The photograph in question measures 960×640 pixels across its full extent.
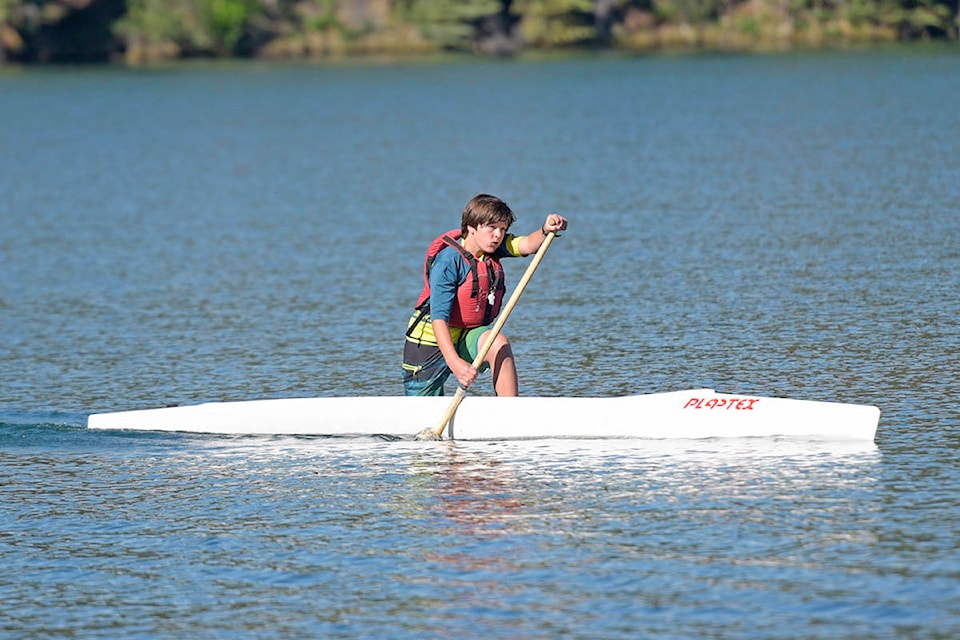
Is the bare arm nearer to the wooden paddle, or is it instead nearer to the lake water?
the wooden paddle

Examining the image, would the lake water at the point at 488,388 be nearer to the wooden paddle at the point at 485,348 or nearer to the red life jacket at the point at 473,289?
the wooden paddle at the point at 485,348

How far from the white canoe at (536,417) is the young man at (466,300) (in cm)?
33

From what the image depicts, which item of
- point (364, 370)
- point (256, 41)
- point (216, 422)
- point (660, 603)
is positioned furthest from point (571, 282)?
point (256, 41)

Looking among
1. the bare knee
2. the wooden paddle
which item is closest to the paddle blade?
the wooden paddle

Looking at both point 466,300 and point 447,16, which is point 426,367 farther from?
point 447,16

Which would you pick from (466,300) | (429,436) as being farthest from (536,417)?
(466,300)

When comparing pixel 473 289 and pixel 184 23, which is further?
pixel 184 23

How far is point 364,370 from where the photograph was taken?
1633 cm

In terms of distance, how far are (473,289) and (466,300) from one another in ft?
0.40

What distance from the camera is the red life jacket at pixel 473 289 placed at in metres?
12.8

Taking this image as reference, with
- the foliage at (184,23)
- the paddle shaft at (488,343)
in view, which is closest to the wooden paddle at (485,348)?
the paddle shaft at (488,343)

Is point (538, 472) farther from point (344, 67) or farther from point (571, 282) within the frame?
point (344, 67)

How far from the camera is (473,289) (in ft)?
42.3

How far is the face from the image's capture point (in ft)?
41.3
